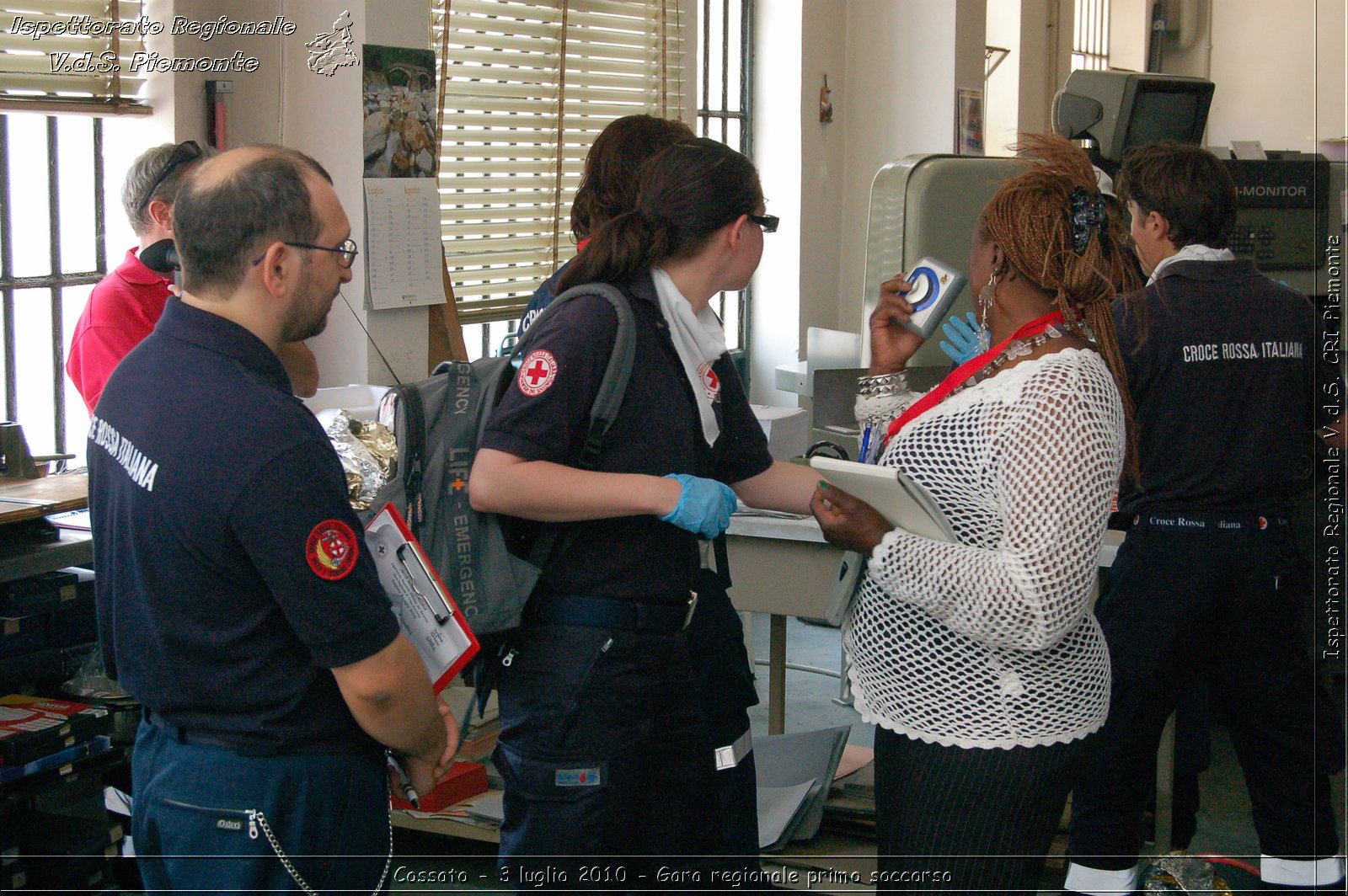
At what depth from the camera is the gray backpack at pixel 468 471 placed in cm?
176

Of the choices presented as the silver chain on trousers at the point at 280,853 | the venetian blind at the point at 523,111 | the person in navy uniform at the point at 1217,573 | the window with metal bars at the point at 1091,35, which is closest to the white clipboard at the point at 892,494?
the silver chain on trousers at the point at 280,853

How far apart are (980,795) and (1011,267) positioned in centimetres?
75

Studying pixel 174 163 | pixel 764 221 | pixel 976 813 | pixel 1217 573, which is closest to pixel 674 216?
pixel 764 221

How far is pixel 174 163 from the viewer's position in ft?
8.80

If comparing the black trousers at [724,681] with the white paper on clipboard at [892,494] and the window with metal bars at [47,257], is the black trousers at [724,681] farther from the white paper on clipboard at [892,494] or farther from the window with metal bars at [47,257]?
the window with metal bars at [47,257]

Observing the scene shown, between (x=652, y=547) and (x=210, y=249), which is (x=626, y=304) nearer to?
(x=652, y=547)

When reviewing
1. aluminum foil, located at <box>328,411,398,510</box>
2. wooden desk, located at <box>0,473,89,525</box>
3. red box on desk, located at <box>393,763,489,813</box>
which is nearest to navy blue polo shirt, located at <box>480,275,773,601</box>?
aluminum foil, located at <box>328,411,398,510</box>

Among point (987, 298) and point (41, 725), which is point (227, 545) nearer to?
point (987, 298)

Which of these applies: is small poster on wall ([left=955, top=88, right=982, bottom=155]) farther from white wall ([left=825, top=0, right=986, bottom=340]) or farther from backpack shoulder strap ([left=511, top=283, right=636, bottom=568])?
backpack shoulder strap ([left=511, top=283, right=636, bottom=568])

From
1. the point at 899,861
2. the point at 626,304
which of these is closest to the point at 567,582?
the point at 626,304

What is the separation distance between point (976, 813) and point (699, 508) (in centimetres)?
57

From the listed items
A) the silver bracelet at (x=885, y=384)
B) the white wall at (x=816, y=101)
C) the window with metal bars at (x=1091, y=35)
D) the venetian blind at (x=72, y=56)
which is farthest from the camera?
the window with metal bars at (x=1091, y=35)

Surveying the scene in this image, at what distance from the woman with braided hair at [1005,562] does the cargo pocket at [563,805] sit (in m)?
0.42

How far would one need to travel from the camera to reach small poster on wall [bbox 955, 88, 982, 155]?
641 centimetres
